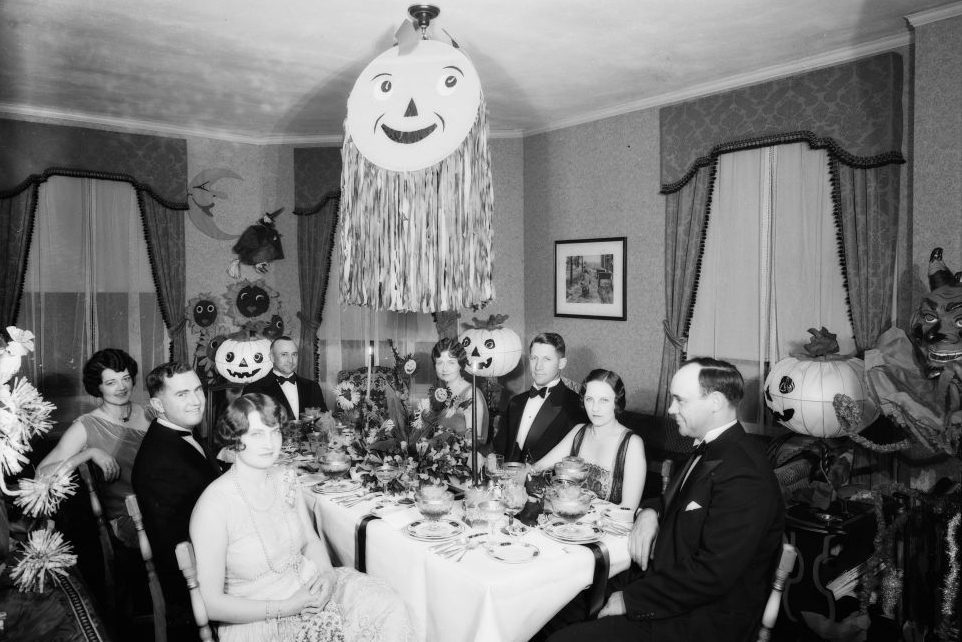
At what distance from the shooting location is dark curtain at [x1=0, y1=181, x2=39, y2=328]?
5.36 metres

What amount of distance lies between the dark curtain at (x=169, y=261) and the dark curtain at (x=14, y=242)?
0.83 meters

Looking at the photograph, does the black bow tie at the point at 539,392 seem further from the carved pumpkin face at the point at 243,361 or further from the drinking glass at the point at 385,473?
the carved pumpkin face at the point at 243,361

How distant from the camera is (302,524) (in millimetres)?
2721

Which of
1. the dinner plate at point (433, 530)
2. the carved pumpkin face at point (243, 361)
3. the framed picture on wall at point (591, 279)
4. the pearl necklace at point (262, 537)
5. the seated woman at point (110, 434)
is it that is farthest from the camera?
the framed picture on wall at point (591, 279)

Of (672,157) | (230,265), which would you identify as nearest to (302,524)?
(672,157)

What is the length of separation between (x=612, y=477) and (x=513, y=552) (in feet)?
3.32

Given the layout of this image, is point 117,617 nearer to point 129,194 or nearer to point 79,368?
point 79,368

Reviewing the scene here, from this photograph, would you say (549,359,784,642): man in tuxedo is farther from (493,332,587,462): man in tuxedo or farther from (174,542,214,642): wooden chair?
(493,332,587,462): man in tuxedo

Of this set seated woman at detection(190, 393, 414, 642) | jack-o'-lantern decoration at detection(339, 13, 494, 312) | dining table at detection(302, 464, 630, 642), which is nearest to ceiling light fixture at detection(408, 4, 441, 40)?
jack-o'-lantern decoration at detection(339, 13, 494, 312)

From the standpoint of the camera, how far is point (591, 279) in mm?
5773

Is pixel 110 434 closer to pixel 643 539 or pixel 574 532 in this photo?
pixel 574 532

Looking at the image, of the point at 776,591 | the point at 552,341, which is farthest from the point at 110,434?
the point at 776,591

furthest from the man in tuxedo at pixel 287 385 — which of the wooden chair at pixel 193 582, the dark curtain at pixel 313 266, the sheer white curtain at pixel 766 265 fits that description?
the sheer white curtain at pixel 766 265

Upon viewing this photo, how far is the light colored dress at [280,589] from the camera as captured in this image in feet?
8.04
